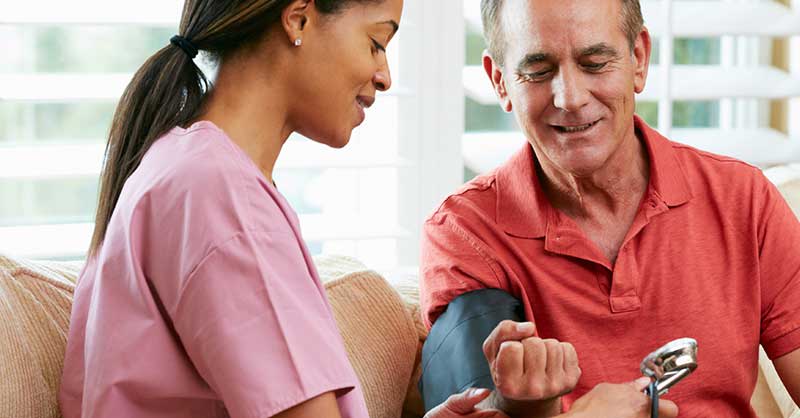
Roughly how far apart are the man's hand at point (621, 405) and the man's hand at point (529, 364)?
17cm

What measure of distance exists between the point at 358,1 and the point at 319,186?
4.25 ft

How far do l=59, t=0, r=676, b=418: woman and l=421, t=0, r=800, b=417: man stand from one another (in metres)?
0.38

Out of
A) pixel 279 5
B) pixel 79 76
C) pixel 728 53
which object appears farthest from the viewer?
pixel 728 53

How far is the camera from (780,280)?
1836mm

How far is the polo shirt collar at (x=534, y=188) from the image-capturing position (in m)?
1.84

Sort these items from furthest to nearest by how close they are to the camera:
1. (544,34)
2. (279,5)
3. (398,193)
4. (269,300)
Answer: (398,193)
(544,34)
(279,5)
(269,300)

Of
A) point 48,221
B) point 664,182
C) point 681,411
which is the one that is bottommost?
point 681,411

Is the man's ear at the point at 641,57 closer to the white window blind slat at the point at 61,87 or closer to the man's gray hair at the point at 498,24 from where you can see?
the man's gray hair at the point at 498,24

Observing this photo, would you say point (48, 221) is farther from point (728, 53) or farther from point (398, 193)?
point (728, 53)

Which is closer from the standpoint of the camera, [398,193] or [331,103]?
[331,103]

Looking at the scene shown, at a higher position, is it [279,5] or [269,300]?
[279,5]

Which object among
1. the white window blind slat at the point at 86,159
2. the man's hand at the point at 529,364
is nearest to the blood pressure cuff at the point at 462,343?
the man's hand at the point at 529,364

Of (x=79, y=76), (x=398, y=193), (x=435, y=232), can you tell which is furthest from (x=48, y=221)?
(x=435, y=232)

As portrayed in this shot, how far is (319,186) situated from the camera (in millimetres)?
2670
